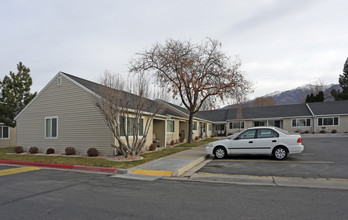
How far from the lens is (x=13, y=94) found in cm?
2306

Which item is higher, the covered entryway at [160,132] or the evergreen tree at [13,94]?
the evergreen tree at [13,94]

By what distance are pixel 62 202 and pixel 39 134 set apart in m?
12.8

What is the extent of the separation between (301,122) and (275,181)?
31743mm

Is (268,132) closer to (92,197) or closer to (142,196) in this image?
(142,196)

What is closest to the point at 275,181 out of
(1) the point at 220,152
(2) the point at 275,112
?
(1) the point at 220,152

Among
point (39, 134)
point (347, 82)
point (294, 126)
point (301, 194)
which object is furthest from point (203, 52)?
point (347, 82)

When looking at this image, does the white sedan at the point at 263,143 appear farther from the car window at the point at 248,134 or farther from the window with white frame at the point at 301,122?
the window with white frame at the point at 301,122

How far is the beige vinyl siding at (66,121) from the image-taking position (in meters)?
14.2

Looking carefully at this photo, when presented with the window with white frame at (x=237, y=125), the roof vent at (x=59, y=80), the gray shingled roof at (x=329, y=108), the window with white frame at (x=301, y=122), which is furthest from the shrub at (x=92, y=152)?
the gray shingled roof at (x=329, y=108)

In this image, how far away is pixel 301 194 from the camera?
597 cm

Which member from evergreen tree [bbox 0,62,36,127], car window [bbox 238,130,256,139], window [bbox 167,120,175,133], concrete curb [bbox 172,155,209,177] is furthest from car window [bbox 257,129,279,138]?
evergreen tree [bbox 0,62,36,127]

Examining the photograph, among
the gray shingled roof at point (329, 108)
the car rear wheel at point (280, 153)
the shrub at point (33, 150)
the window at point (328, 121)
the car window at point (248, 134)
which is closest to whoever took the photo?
the car rear wheel at point (280, 153)

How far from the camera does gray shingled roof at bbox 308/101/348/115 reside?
32.9 metres

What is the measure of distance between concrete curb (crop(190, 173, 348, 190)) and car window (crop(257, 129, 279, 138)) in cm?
379
